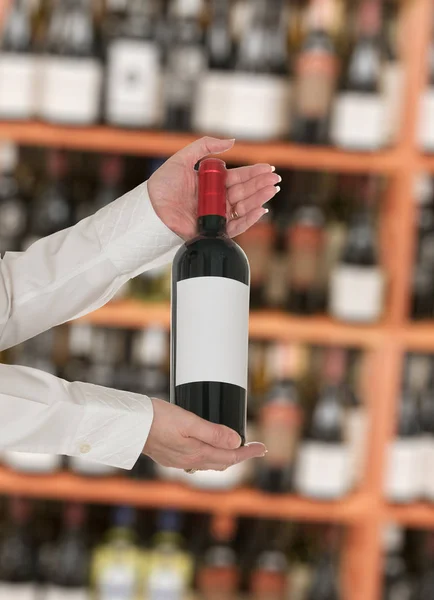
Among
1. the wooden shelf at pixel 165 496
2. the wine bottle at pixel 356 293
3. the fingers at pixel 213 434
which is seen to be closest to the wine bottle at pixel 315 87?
the wine bottle at pixel 356 293

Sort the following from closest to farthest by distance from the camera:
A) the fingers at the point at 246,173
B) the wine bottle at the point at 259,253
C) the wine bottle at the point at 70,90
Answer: the fingers at the point at 246,173
the wine bottle at the point at 70,90
the wine bottle at the point at 259,253

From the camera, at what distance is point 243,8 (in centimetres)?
146

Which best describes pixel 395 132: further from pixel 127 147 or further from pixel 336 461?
pixel 336 461

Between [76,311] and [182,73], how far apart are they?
735mm

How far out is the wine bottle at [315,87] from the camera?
54.0 inches

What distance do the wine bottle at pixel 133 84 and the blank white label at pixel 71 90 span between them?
0.03 m

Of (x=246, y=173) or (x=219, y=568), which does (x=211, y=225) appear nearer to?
(x=246, y=173)

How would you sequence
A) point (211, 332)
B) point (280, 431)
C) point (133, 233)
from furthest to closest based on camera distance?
point (280, 431)
point (133, 233)
point (211, 332)

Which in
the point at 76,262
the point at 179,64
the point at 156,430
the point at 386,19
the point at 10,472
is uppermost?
the point at 386,19

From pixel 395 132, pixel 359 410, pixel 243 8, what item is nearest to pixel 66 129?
pixel 243 8

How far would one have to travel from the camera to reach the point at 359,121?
133cm

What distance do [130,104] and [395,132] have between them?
452mm

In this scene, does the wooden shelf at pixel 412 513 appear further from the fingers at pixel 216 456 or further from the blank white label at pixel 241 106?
the fingers at pixel 216 456

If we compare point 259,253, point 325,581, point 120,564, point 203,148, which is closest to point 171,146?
point 259,253
